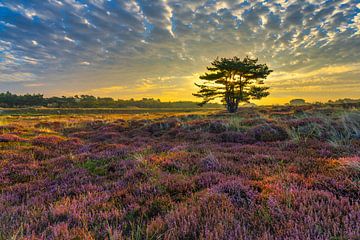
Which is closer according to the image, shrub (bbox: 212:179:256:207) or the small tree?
shrub (bbox: 212:179:256:207)

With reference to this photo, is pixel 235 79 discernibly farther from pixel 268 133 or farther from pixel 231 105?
pixel 268 133

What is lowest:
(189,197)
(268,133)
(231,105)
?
(189,197)

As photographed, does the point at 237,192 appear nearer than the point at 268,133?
Yes

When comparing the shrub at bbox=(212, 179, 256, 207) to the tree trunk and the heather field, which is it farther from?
the tree trunk

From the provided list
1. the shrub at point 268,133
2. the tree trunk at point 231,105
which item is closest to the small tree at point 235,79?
the tree trunk at point 231,105

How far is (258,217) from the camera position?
305 centimetres

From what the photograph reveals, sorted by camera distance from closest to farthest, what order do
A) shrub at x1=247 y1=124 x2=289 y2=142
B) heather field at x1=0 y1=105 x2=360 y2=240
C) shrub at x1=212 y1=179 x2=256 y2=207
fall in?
heather field at x1=0 y1=105 x2=360 y2=240 < shrub at x1=212 y1=179 x2=256 y2=207 < shrub at x1=247 y1=124 x2=289 y2=142

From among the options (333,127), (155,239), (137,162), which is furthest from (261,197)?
(333,127)

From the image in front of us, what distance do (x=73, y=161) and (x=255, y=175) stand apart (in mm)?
6044

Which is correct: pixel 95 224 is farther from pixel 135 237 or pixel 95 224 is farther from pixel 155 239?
pixel 155 239

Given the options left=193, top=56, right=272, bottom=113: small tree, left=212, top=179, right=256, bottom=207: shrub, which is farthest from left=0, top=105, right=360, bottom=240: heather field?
left=193, top=56, right=272, bottom=113: small tree

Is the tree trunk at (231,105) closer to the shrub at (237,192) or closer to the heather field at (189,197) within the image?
the heather field at (189,197)

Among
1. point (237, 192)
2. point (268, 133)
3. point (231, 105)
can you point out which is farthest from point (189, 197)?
point (231, 105)

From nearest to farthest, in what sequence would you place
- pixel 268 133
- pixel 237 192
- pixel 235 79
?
pixel 237 192
pixel 268 133
pixel 235 79
